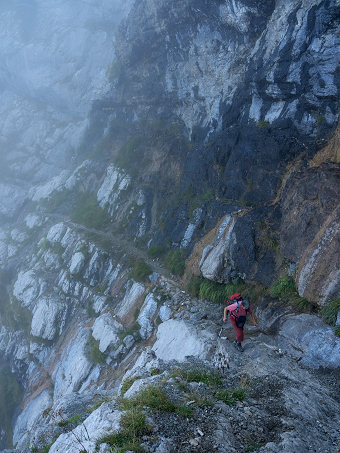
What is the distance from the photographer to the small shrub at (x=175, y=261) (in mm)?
16203

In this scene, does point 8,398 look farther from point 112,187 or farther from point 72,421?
point 72,421

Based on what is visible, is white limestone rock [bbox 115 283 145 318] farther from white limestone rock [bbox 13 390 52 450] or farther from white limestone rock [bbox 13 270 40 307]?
white limestone rock [bbox 13 270 40 307]

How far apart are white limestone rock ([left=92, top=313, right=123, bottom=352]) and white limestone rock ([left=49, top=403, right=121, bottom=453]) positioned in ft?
31.3

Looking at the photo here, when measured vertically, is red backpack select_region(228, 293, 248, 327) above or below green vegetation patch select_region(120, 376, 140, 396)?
above

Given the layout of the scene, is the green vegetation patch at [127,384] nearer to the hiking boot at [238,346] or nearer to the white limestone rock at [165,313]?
the hiking boot at [238,346]

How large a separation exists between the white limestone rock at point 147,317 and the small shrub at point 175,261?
76.7 inches

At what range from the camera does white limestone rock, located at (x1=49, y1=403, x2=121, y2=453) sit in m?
4.80

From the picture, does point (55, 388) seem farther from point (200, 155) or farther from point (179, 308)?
point (200, 155)

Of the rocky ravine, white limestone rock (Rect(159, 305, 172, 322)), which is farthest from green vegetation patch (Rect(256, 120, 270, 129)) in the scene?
white limestone rock (Rect(159, 305, 172, 322))

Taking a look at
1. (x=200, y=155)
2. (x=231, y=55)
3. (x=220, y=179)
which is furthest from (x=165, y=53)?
(x=220, y=179)

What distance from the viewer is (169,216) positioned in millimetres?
19641

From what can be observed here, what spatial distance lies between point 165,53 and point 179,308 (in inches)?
831

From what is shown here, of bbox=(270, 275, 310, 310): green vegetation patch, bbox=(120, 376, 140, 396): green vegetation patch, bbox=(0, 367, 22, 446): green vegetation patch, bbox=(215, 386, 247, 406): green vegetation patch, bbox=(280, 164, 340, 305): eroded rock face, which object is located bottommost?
bbox=(0, 367, 22, 446): green vegetation patch

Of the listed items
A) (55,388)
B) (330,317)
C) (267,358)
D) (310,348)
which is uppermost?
(330,317)
